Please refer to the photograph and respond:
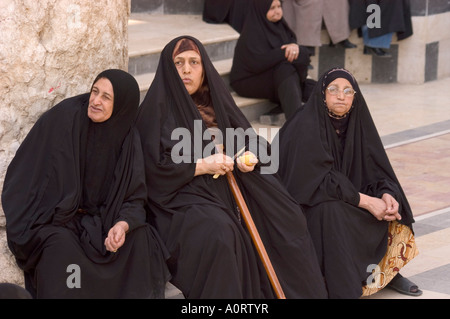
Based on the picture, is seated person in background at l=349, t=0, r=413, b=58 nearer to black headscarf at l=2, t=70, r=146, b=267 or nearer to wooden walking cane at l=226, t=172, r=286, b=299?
wooden walking cane at l=226, t=172, r=286, b=299

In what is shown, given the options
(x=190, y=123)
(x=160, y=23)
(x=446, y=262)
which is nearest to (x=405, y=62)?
(x=160, y=23)

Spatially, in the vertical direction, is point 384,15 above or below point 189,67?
below

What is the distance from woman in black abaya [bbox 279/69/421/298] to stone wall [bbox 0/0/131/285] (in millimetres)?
1100

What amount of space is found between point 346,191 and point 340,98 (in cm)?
49

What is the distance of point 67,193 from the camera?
14.1 feet

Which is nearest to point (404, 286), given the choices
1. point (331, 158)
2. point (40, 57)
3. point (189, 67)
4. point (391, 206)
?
point (391, 206)

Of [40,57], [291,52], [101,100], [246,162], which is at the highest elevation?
→ [40,57]

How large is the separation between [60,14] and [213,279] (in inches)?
58.8

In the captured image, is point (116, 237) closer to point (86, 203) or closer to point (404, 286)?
point (86, 203)

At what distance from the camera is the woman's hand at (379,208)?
4.86m

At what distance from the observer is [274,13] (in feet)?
26.7

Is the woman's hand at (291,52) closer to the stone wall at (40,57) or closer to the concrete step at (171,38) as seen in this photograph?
the concrete step at (171,38)

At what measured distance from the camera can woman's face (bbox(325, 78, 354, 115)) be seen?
4945 millimetres
